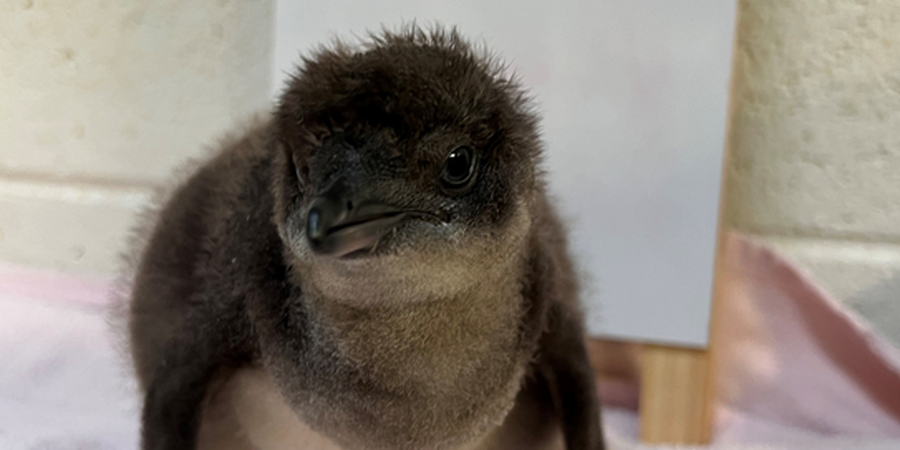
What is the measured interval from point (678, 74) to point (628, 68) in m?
0.05

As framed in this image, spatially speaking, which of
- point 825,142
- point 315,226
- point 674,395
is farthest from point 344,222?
point 825,142

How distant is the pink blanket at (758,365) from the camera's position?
3.22ft

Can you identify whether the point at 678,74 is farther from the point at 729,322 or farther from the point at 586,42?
the point at 729,322

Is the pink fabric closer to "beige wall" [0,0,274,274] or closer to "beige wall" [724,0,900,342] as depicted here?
"beige wall" [724,0,900,342]

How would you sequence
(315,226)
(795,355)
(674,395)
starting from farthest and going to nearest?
1. (795,355)
2. (674,395)
3. (315,226)

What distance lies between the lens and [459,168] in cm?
53

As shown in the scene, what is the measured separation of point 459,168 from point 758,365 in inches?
29.3

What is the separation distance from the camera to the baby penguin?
0.51 metres

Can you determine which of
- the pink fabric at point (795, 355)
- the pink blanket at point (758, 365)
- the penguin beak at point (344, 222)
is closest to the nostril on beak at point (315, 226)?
the penguin beak at point (344, 222)

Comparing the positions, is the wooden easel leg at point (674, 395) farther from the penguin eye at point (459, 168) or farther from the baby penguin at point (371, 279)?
the penguin eye at point (459, 168)

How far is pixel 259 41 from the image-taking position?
1.08m

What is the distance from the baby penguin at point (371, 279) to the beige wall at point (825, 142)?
49cm

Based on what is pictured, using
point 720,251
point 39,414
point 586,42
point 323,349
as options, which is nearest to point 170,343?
point 323,349

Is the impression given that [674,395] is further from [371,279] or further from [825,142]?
[371,279]
